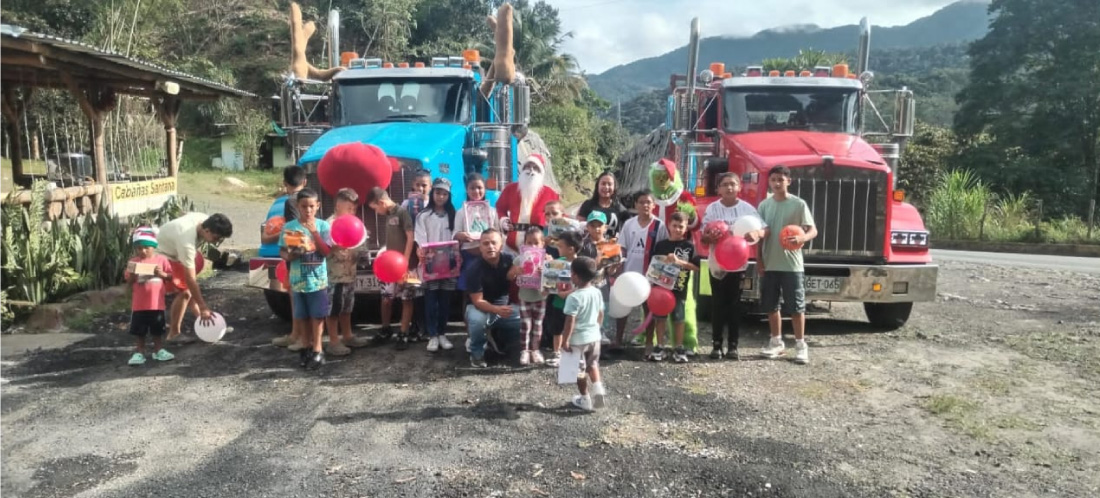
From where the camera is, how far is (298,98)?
8758 millimetres

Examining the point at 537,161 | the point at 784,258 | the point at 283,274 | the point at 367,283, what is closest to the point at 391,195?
the point at 367,283

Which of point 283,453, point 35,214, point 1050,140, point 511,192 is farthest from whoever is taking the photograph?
point 1050,140

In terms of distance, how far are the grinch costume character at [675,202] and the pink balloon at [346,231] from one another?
2.42 m

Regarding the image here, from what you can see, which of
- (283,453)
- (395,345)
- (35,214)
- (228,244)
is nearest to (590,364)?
(283,453)

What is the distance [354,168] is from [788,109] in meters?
4.86

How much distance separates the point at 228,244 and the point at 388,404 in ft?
31.5

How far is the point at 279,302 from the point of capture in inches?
289

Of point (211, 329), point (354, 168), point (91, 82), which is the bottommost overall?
point (211, 329)

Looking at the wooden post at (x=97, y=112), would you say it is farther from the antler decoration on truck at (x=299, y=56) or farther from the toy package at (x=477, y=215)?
the toy package at (x=477, y=215)

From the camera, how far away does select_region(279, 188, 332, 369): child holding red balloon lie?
579 cm

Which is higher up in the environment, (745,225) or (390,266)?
(745,225)

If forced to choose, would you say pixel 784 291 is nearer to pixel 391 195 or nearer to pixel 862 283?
pixel 862 283

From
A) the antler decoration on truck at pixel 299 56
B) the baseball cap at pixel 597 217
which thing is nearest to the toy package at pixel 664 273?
the baseball cap at pixel 597 217

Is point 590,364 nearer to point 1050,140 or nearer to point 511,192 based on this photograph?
point 511,192
